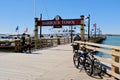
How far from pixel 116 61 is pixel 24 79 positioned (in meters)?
3.06

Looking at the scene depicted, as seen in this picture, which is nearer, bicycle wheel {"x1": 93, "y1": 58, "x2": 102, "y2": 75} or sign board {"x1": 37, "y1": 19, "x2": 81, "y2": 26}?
bicycle wheel {"x1": 93, "y1": 58, "x2": 102, "y2": 75}

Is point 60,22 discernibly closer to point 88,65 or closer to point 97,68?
point 88,65

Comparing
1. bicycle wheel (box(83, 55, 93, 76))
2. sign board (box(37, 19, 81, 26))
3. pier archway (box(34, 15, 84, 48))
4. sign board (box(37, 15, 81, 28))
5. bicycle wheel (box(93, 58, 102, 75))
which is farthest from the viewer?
sign board (box(37, 15, 81, 28))

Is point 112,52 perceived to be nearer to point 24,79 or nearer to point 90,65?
point 90,65

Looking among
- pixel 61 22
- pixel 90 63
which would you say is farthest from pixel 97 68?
pixel 61 22

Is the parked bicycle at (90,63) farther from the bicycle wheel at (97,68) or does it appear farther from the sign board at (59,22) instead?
the sign board at (59,22)

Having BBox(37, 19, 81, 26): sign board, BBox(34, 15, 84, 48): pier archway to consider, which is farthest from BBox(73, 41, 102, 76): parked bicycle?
BBox(37, 19, 81, 26): sign board

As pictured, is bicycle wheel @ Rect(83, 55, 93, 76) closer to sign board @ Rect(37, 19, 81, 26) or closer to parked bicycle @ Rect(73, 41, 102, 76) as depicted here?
parked bicycle @ Rect(73, 41, 102, 76)

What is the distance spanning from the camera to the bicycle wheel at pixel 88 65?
10.1 m

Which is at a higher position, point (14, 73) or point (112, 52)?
point (112, 52)

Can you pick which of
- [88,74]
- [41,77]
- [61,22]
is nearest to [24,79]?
[41,77]

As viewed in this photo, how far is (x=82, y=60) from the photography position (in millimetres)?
11023

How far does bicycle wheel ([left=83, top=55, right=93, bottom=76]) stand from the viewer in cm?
1007

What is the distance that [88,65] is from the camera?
34.7ft
